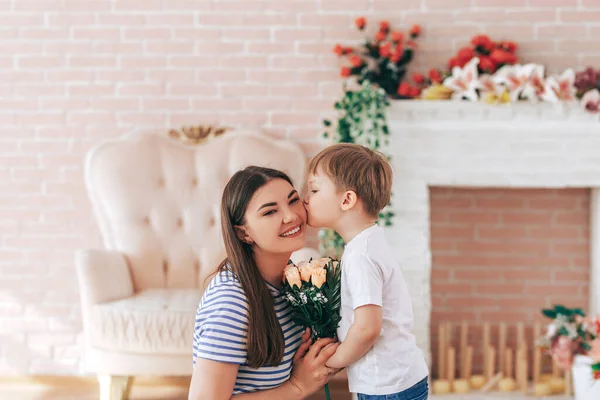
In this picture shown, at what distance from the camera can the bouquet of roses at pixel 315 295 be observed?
1473 millimetres

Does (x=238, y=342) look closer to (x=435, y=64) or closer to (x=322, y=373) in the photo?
(x=322, y=373)

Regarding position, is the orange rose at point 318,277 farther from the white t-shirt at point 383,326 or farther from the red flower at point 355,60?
the red flower at point 355,60

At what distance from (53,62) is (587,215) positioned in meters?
2.70

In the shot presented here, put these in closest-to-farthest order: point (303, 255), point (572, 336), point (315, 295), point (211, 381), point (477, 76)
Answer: point (211, 381) → point (315, 295) → point (572, 336) → point (303, 255) → point (477, 76)

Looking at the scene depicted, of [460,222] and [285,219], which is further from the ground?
[285,219]

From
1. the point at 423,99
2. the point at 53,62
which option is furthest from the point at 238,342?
the point at 53,62

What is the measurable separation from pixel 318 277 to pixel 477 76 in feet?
5.89

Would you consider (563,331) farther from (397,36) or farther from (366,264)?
(397,36)

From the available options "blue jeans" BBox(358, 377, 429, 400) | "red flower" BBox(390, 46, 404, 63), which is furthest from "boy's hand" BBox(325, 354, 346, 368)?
"red flower" BBox(390, 46, 404, 63)

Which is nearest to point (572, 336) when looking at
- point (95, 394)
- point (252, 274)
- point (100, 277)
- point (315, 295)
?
point (315, 295)

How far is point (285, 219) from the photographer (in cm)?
147

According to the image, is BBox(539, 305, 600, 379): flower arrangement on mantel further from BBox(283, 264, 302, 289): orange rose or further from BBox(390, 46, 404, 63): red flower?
BBox(390, 46, 404, 63): red flower

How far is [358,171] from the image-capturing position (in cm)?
152

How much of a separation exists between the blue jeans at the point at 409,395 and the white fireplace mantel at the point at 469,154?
1470 mm
